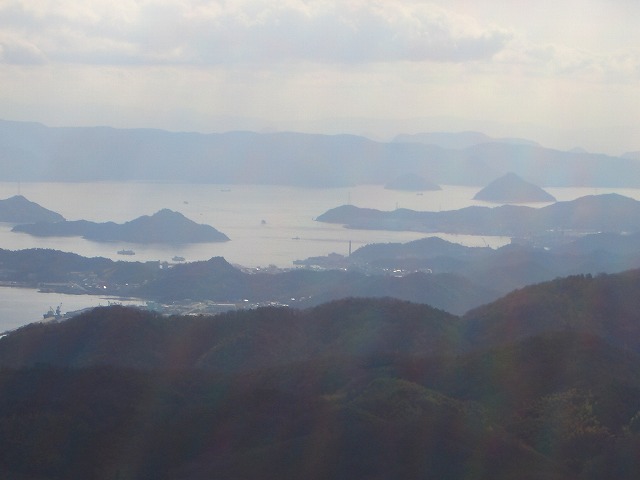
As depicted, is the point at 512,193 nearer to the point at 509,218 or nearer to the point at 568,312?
the point at 509,218

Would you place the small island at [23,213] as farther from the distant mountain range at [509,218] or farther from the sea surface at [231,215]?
the distant mountain range at [509,218]

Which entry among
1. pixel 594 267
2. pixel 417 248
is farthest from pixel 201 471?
pixel 417 248

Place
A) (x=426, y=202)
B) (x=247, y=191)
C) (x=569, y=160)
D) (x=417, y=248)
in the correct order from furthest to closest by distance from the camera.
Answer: (x=569, y=160) < (x=247, y=191) < (x=426, y=202) < (x=417, y=248)

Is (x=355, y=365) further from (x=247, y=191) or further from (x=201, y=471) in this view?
(x=247, y=191)

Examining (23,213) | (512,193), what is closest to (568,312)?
(23,213)

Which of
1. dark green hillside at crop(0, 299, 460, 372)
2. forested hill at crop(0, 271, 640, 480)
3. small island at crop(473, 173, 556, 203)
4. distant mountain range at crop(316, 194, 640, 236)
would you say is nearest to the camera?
forested hill at crop(0, 271, 640, 480)

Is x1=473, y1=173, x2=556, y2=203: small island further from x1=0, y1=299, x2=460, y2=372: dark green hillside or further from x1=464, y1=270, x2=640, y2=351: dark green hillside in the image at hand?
x1=0, y1=299, x2=460, y2=372: dark green hillside

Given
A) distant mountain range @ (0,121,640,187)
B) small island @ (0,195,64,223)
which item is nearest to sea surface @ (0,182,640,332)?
small island @ (0,195,64,223)
